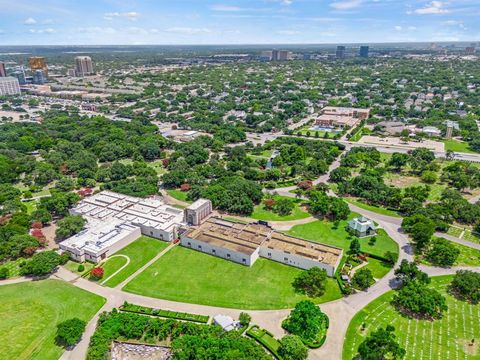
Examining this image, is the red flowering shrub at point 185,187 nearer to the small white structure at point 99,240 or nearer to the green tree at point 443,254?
the small white structure at point 99,240

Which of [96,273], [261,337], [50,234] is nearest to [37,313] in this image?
[96,273]

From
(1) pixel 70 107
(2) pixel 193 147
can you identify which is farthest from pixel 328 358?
(1) pixel 70 107

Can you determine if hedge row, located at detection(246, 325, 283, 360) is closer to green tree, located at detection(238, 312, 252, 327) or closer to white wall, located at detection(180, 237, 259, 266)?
green tree, located at detection(238, 312, 252, 327)

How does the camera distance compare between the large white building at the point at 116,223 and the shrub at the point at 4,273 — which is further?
the large white building at the point at 116,223

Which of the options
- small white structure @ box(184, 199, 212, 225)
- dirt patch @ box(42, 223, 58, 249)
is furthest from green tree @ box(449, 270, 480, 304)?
dirt patch @ box(42, 223, 58, 249)

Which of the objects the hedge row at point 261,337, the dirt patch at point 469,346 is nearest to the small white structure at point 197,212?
the hedge row at point 261,337

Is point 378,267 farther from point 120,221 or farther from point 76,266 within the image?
point 76,266
